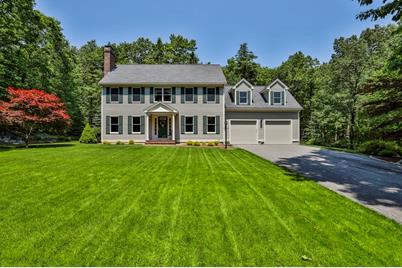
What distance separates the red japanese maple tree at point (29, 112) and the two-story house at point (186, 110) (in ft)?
15.4

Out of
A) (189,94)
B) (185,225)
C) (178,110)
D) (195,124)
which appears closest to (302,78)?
(189,94)

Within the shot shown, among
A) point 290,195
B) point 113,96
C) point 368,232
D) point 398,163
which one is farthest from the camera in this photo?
point 113,96

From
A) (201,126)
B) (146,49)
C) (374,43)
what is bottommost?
(201,126)

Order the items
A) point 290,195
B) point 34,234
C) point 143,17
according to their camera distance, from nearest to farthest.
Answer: point 34,234 → point 290,195 → point 143,17

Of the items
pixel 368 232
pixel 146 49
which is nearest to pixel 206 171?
pixel 368 232

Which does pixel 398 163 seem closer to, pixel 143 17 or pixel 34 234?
pixel 34 234

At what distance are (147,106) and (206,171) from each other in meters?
13.8

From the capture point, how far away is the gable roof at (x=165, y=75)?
20108 mm

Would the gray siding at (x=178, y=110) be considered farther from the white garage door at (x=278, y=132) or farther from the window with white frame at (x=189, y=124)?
the white garage door at (x=278, y=132)

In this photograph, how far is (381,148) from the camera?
14297 mm

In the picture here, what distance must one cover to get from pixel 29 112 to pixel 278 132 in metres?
19.9

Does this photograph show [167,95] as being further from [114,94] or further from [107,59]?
[107,59]

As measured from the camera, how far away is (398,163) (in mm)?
11000

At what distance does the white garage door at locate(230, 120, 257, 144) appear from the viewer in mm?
21062
